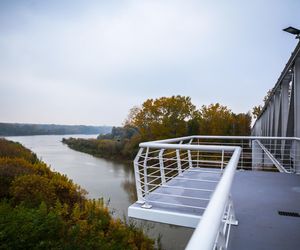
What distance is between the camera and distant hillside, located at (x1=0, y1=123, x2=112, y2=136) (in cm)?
2041

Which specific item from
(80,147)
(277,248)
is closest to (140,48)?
(277,248)

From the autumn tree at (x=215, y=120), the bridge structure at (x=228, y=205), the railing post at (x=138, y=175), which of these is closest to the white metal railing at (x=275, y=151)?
the railing post at (x=138, y=175)

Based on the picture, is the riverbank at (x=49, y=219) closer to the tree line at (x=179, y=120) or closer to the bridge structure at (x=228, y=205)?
the bridge structure at (x=228, y=205)

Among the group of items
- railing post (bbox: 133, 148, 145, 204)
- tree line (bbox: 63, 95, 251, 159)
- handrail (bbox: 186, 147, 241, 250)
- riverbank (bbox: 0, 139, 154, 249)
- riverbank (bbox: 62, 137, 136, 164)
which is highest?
tree line (bbox: 63, 95, 251, 159)

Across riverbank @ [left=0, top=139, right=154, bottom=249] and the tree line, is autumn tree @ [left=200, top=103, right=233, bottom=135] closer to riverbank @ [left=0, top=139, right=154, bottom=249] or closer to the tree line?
the tree line

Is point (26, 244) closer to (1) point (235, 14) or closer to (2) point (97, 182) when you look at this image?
(1) point (235, 14)

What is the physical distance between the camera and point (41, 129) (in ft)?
A: 109

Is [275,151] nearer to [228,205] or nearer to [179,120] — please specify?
[228,205]

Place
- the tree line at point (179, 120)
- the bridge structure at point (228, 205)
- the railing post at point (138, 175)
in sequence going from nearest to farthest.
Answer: the bridge structure at point (228, 205) → the railing post at point (138, 175) → the tree line at point (179, 120)

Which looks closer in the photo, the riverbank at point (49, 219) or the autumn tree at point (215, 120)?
the riverbank at point (49, 219)

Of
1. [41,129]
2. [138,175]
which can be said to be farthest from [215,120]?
[138,175]

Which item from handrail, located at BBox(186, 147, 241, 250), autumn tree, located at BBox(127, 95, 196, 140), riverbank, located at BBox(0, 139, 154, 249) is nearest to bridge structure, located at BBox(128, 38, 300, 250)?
handrail, located at BBox(186, 147, 241, 250)

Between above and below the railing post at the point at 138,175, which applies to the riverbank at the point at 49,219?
below

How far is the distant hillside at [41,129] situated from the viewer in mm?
20406
